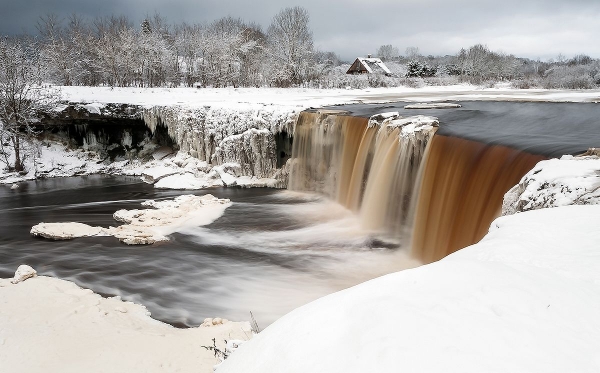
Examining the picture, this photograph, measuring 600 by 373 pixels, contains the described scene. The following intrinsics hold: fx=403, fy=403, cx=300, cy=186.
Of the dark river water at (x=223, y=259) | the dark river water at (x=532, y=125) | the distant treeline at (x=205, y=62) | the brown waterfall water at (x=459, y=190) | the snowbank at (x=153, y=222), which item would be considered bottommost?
the dark river water at (x=223, y=259)

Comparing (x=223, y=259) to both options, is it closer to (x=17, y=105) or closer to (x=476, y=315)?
(x=476, y=315)

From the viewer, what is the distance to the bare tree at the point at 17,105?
1953 centimetres

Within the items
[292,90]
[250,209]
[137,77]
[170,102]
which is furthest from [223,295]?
[137,77]

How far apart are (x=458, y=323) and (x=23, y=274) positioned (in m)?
8.09

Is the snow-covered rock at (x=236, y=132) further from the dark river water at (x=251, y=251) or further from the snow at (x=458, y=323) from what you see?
the snow at (x=458, y=323)

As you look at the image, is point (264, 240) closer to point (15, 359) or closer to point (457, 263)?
point (15, 359)

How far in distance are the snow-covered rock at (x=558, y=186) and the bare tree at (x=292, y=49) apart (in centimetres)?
3387

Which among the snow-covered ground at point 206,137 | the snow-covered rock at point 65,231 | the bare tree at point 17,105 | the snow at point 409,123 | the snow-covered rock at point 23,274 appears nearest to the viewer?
the snow-covered rock at point 23,274

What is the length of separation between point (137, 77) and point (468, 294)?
129ft

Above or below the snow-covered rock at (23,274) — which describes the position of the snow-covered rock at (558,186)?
above

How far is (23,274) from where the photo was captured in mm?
7496

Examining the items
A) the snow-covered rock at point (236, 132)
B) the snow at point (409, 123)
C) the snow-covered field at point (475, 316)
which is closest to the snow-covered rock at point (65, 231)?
the snow-covered field at point (475, 316)

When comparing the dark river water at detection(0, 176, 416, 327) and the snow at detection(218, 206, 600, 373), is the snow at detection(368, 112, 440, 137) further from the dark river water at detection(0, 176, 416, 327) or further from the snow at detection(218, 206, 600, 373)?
the snow at detection(218, 206, 600, 373)

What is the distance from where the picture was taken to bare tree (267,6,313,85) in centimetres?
3794
